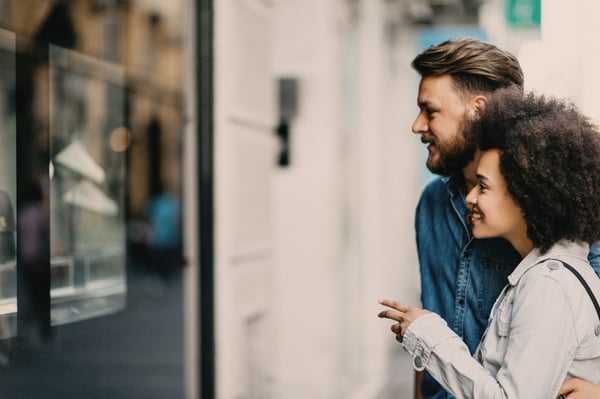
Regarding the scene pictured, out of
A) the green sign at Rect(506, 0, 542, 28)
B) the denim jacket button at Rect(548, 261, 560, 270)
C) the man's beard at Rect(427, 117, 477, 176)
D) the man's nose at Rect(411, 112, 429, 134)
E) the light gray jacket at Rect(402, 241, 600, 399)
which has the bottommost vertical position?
the light gray jacket at Rect(402, 241, 600, 399)

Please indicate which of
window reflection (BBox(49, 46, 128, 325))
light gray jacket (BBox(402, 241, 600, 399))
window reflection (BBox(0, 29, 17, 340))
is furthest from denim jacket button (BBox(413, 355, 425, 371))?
window reflection (BBox(49, 46, 128, 325))

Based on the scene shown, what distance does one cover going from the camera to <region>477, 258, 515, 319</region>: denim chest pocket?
245 centimetres

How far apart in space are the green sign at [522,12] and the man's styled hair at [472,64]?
281 centimetres

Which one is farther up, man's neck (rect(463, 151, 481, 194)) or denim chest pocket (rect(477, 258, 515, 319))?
man's neck (rect(463, 151, 481, 194))

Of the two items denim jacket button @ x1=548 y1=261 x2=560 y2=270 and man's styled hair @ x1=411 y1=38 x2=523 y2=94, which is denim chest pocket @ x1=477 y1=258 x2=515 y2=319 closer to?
denim jacket button @ x1=548 y1=261 x2=560 y2=270

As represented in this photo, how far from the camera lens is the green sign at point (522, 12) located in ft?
17.4

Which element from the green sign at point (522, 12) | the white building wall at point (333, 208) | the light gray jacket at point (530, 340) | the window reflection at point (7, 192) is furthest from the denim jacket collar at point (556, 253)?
the white building wall at point (333, 208)

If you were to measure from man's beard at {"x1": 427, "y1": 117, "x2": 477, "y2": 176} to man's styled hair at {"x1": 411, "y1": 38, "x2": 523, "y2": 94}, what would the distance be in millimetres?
116

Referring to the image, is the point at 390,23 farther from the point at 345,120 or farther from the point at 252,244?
the point at 252,244

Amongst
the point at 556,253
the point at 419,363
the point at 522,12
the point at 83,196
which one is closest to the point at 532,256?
the point at 556,253

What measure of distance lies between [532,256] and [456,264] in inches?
18.4

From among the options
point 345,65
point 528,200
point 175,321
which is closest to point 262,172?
point 345,65

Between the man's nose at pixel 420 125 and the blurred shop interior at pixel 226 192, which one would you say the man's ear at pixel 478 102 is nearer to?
the man's nose at pixel 420 125

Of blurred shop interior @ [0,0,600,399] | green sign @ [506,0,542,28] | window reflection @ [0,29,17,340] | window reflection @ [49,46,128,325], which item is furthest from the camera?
Result: green sign @ [506,0,542,28]
